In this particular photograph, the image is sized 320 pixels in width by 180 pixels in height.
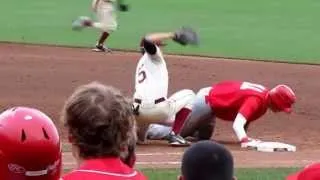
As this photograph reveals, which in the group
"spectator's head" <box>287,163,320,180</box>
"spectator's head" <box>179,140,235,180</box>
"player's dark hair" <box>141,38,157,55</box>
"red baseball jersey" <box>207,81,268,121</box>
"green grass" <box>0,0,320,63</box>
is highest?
"spectator's head" <box>179,140,235,180</box>

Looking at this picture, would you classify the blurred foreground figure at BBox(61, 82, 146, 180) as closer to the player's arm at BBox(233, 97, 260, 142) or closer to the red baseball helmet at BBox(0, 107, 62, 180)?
the red baseball helmet at BBox(0, 107, 62, 180)

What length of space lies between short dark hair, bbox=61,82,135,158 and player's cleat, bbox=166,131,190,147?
7563mm

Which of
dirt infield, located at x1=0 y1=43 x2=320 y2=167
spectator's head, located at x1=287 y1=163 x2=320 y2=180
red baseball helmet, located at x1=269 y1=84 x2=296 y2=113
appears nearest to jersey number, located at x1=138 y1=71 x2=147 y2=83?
dirt infield, located at x1=0 y1=43 x2=320 y2=167

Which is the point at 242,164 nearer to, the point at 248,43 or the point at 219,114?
the point at 219,114

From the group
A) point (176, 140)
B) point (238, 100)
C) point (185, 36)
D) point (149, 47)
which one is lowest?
point (176, 140)

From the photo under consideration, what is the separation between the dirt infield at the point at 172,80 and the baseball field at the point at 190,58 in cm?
2

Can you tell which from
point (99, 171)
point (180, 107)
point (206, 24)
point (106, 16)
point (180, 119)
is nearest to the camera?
point (99, 171)

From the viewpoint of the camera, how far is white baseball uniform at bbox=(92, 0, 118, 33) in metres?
19.0

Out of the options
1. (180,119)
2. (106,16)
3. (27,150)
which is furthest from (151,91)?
(106,16)

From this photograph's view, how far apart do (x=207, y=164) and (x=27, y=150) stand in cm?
63

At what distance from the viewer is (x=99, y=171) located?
3.35 meters

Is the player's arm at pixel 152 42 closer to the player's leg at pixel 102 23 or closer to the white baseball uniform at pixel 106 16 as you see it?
the player's leg at pixel 102 23

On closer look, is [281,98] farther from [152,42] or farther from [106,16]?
[106,16]

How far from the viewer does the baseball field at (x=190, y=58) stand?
1086 cm
